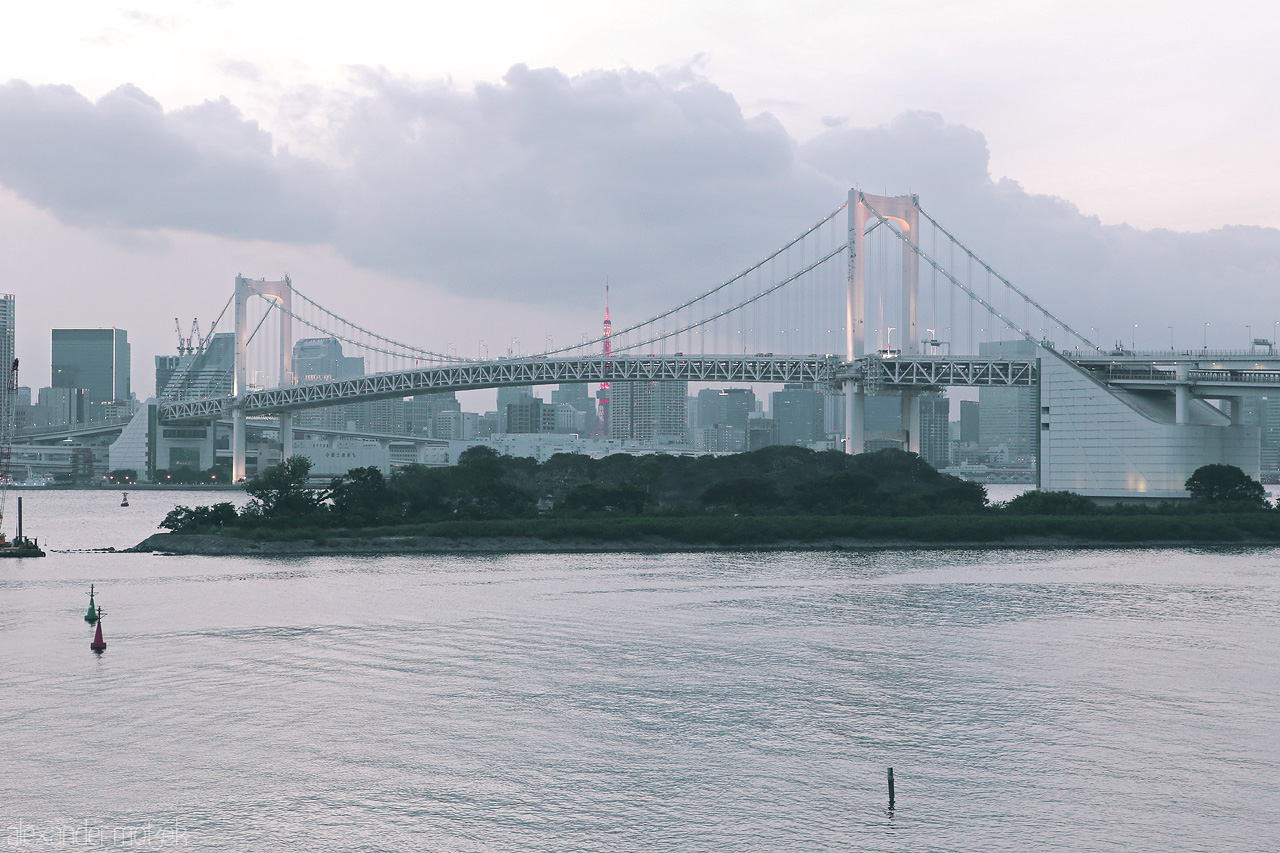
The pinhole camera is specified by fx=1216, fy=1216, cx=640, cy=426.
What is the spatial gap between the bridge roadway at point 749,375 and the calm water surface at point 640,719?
76.4 ft

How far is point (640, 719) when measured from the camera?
1658 centimetres

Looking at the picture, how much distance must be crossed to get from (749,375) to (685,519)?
27.8 m

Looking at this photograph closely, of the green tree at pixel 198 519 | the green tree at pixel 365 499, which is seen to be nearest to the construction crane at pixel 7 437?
the green tree at pixel 198 519

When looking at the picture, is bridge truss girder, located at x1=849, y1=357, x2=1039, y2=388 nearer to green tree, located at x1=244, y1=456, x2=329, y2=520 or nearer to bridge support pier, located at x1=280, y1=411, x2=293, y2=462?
green tree, located at x1=244, y1=456, x2=329, y2=520

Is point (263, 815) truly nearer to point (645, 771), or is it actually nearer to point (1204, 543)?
point (645, 771)

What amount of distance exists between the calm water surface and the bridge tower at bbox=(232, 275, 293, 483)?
67.8 metres

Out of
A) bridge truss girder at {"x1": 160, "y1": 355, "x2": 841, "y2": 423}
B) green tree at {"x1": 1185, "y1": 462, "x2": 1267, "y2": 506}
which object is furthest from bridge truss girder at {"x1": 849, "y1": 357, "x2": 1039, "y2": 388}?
green tree at {"x1": 1185, "y1": 462, "x2": 1267, "y2": 506}

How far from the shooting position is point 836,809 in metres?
12.8

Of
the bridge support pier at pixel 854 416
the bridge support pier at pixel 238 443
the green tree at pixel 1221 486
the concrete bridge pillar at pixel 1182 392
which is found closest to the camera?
the green tree at pixel 1221 486

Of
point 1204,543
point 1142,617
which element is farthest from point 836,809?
point 1204,543

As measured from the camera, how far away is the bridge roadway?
167 feet

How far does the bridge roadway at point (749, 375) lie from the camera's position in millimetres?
50938

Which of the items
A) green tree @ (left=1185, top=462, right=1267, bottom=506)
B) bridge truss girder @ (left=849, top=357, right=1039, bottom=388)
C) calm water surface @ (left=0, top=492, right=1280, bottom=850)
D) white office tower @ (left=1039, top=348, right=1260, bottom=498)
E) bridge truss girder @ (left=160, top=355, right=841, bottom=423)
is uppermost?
bridge truss girder @ (left=160, top=355, right=841, bottom=423)

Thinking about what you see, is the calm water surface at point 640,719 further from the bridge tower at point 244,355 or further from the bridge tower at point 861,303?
the bridge tower at point 244,355
